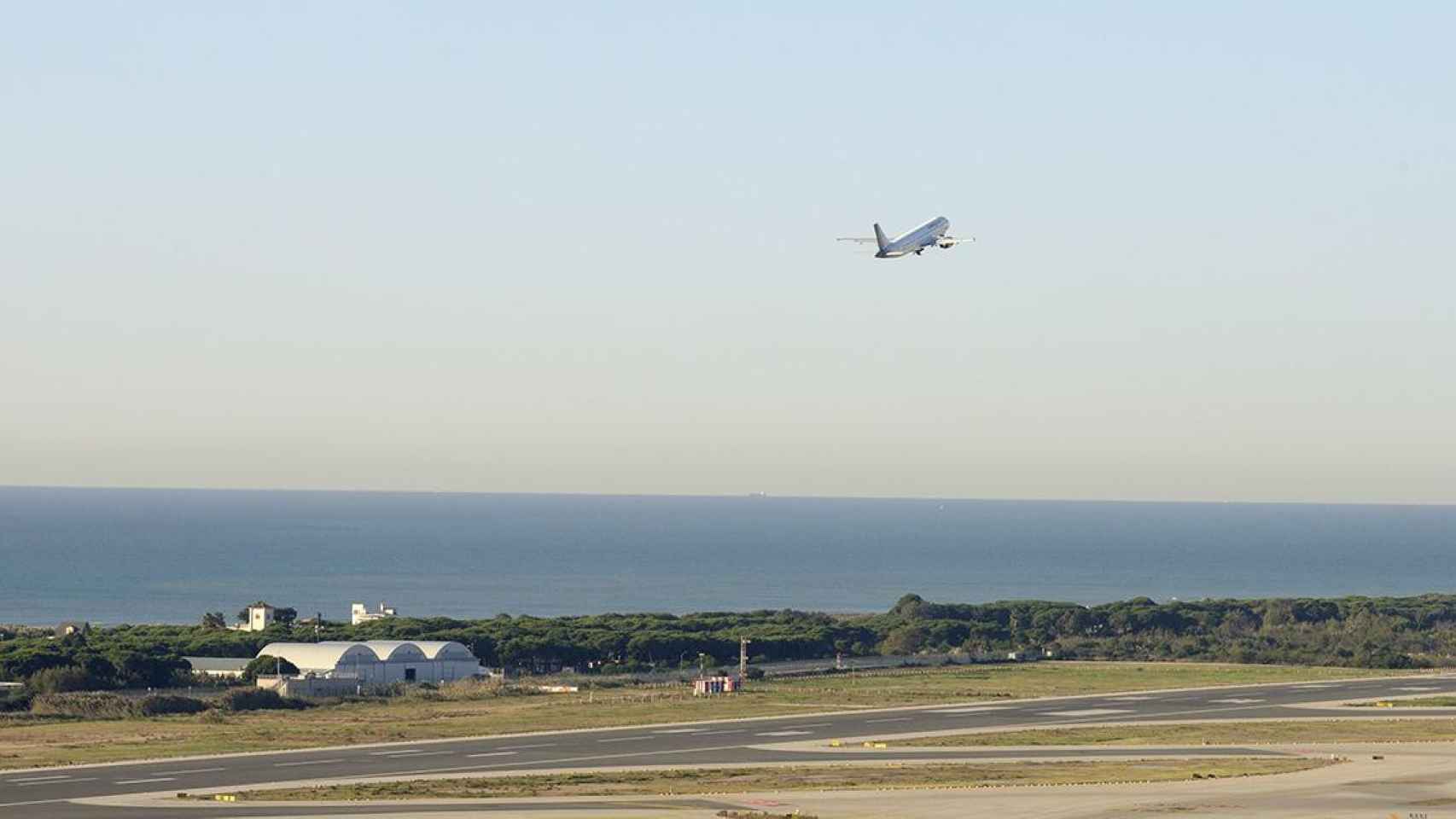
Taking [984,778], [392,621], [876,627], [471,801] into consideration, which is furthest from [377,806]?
[876,627]

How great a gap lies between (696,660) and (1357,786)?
259 feet

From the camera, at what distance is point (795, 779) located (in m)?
85.4

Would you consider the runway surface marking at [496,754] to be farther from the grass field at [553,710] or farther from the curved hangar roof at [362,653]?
the curved hangar roof at [362,653]

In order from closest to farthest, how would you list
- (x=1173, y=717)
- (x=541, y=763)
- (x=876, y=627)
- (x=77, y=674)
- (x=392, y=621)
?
(x=541, y=763) < (x=1173, y=717) < (x=77, y=674) < (x=392, y=621) < (x=876, y=627)

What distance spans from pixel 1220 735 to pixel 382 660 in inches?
2173

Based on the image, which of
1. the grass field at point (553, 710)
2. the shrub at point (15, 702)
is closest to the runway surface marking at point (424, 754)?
the grass field at point (553, 710)

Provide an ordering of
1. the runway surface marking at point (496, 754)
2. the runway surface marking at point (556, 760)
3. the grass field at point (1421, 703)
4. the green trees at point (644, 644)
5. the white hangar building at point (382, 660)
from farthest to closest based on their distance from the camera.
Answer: the green trees at point (644, 644)
the white hangar building at point (382, 660)
the grass field at point (1421, 703)
the runway surface marking at point (496, 754)
the runway surface marking at point (556, 760)

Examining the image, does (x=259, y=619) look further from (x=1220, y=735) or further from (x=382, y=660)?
(x=1220, y=735)

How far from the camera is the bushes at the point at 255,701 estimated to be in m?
116

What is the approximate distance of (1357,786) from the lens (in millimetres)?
84188

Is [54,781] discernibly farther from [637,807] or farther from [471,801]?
[637,807]

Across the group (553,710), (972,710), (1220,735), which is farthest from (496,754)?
(1220,735)

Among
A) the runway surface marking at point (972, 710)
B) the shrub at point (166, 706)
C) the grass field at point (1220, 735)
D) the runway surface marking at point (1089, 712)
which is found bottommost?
the grass field at point (1220, 735)

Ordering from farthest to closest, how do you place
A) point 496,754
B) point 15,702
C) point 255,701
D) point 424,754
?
point 255,701
point 15,702
point 496,754
point 424,754
